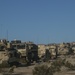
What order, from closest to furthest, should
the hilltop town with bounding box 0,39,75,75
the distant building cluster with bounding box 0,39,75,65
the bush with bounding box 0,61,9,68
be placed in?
the bush with bounding box 0,61,9,68
the hilltop town with bounding box 0,39,75,75
the distant building cluster with bounding box 0,39,75,65

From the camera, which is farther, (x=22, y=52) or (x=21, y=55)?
(x=22, y=52)

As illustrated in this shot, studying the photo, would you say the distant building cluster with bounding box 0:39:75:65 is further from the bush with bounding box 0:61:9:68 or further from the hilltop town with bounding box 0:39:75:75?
the bush with bounding box 0:61:9:68

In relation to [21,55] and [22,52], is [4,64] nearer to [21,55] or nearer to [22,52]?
[21,55]

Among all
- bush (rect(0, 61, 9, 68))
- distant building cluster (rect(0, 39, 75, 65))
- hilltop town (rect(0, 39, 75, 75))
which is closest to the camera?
bush (rect(0, 61, 9, 68))

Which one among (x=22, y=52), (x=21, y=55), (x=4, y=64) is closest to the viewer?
(x=4, y=64)

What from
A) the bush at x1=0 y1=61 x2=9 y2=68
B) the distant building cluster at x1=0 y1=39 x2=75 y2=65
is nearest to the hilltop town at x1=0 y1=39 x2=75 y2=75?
the distant building cluster at x1=0 y1=39 x2=75 y2=65

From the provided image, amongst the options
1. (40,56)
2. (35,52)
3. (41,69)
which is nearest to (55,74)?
(41,69)

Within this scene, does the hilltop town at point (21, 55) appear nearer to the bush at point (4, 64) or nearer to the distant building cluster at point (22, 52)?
the distant building cluster at point (22, 52)

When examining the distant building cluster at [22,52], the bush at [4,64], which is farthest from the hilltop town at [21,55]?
the bush at [4,64]

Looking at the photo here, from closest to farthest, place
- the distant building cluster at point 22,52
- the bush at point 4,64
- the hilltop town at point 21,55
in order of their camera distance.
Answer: the bush at point 4,64
the hilltop town at point 21,55
the distant building cluster at point 22,52

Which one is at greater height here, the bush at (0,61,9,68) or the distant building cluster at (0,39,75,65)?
the distant building cluster at (0,39,75,65)

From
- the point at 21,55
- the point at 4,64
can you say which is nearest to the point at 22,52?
the point at 21,55

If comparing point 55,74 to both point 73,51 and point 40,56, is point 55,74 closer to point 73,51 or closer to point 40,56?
point 40,56

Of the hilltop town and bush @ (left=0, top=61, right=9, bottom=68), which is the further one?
the hilltop town
